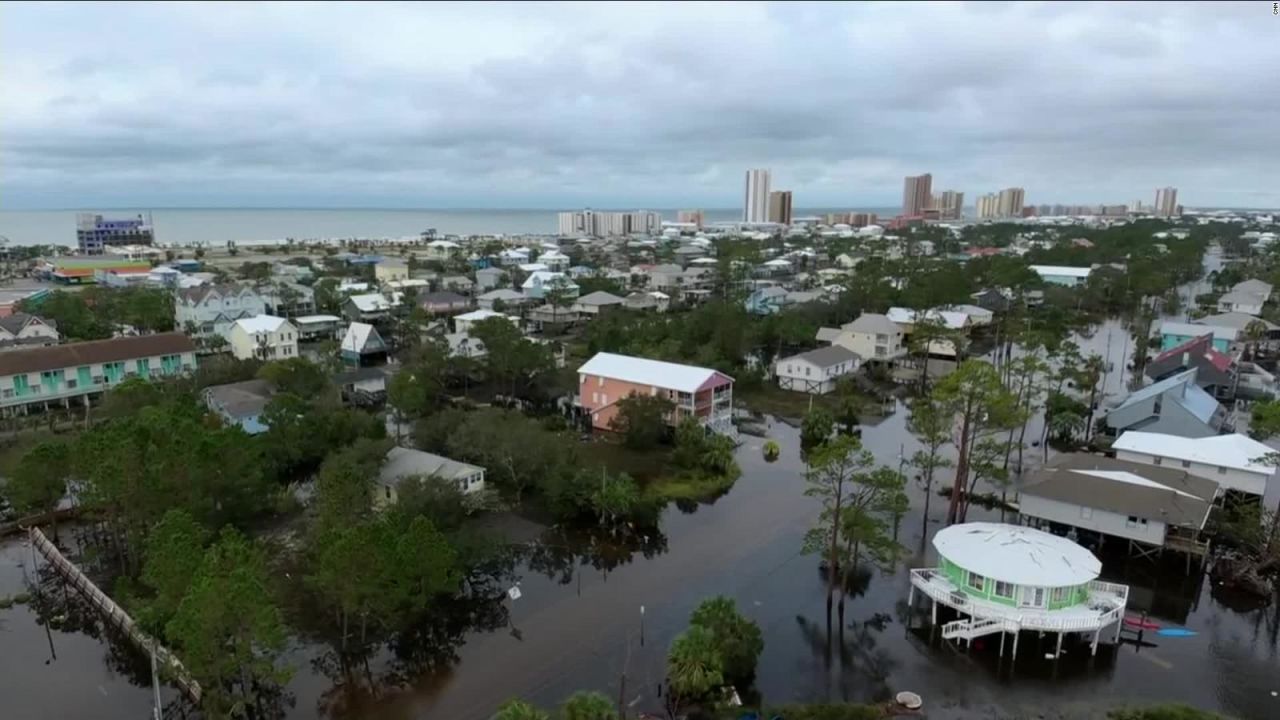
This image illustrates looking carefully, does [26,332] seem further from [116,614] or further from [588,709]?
[588,709]

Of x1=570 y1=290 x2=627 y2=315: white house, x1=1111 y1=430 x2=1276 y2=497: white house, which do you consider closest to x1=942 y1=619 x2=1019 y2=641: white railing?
x1=1111 y1=430 x2=1276 y2=497: white house

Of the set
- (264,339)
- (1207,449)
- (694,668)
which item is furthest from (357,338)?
(1207,449)

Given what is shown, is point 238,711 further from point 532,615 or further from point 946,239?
point 946,239

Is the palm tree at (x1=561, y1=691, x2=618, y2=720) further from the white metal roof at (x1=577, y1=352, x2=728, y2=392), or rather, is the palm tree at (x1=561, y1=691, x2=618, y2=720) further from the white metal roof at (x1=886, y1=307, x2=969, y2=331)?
the white metal roof at (x1=886, y1=307, x2=969, y2=331)

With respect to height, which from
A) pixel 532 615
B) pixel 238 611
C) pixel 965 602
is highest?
pixel 238 611

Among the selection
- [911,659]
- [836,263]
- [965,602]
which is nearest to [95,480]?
[911,659]

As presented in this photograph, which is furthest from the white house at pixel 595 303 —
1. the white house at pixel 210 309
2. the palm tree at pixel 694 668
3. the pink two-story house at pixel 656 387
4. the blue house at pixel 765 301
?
the palm tree at pixel 694 668
